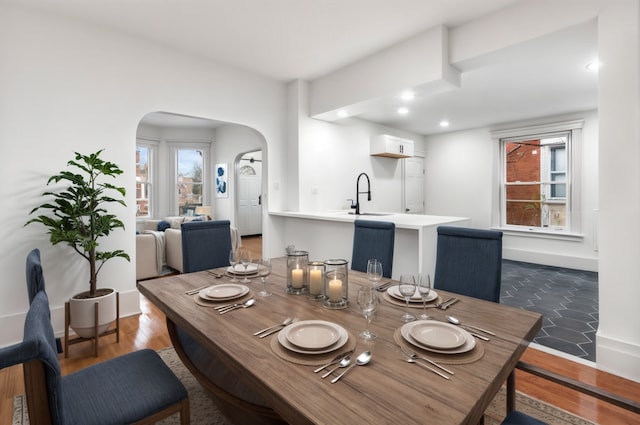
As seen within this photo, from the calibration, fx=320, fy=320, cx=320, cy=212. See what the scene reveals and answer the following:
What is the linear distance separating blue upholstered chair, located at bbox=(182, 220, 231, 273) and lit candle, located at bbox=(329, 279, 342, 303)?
4.20 feet

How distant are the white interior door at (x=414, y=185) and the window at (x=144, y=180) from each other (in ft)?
18.2

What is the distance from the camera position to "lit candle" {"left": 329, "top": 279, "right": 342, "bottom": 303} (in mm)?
1378

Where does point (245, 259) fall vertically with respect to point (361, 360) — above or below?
above

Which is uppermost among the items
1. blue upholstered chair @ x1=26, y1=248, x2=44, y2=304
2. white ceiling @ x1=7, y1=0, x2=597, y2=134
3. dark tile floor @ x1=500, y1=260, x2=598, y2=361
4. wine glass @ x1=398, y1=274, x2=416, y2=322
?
white ceiling @ x1=7, y1=0, x2=597, y2=134

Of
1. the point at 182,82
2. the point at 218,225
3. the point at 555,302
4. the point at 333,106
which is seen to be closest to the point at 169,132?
the point at 182,82

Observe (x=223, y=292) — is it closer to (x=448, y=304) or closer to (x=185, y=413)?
(x=185, y=413)

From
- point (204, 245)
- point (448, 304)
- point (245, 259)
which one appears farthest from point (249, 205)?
point (448, 304)

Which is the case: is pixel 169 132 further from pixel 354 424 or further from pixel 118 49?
pixel 354 424

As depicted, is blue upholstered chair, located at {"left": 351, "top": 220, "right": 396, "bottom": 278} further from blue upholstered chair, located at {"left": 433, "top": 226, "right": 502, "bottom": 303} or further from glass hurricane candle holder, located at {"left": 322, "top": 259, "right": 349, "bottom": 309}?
glass hurricane candle holder, located at {"left": 322, "top": 259, "right": 349, "bottom": 309}

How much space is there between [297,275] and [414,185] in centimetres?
559

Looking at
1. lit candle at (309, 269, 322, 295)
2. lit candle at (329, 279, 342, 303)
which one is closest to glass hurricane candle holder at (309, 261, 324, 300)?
lit candle at (309, 269, 322, 295)

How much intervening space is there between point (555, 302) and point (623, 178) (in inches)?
77.9

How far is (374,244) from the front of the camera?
90.6 inches

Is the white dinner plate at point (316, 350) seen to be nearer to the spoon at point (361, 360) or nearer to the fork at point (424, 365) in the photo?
the spoon at point (361, 360)
